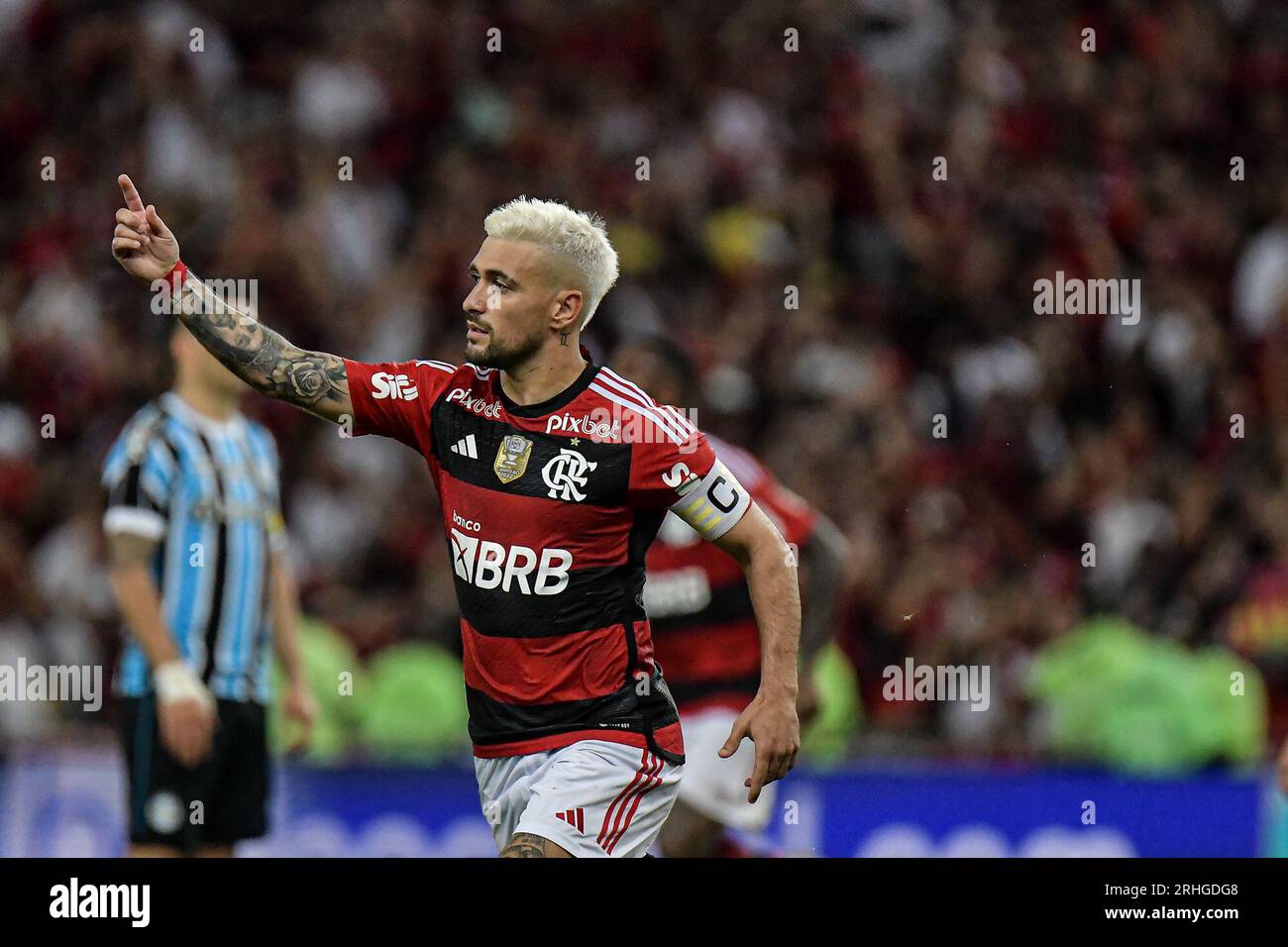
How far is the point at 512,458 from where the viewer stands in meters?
5.55

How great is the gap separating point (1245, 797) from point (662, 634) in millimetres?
3614

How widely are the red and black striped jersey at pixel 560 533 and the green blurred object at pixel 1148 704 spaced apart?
16.6 feet

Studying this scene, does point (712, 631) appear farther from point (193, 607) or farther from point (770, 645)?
point (770, 645)

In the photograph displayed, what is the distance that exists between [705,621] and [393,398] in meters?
2.62

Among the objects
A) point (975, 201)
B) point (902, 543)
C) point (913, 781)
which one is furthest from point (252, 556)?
point (975, 201)

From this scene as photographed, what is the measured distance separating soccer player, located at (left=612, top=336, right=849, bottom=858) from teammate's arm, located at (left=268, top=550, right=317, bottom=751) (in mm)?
1420

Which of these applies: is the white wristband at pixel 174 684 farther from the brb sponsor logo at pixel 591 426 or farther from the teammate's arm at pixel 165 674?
the brb sponsor logo at pixel 591 426

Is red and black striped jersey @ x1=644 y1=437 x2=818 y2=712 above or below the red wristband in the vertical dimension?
below

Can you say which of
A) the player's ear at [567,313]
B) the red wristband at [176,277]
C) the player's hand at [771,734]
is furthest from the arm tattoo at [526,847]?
the red wristband at [176,277]

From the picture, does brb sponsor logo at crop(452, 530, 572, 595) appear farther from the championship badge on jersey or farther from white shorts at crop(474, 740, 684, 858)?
white shorts at crop(474, 740, 684, 858)

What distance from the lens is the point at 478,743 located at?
5.66 meters

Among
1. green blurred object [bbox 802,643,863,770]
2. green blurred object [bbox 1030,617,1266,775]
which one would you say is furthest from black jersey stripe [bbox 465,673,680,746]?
green blurred object [bbox 1030,617,1266,775]

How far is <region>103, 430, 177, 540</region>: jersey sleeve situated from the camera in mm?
7375
